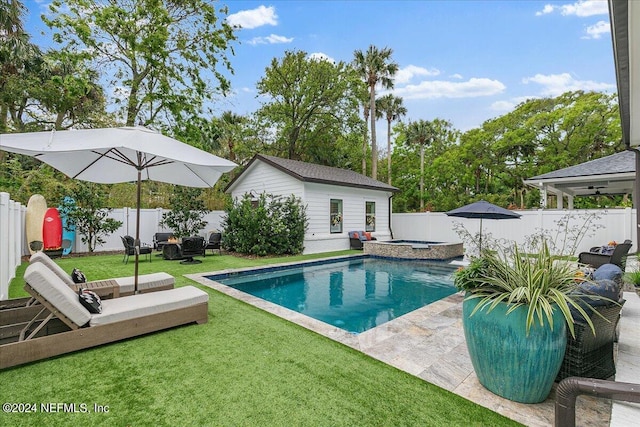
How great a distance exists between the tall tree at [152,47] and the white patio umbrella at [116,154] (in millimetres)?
11003

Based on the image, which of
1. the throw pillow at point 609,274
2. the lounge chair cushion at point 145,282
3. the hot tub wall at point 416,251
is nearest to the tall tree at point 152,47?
the hot tub wall at point 416,251

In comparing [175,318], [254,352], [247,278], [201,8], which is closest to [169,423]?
[254,352]

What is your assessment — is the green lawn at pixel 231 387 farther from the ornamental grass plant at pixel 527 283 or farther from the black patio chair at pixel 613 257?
the black patio chair at pixel 613 257

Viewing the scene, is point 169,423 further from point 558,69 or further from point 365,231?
point 558,69

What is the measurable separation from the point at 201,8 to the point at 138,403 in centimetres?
1798

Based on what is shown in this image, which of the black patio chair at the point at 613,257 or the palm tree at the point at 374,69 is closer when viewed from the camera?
the black patio chair at the point at 613,257

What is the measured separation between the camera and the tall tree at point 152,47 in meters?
13.6

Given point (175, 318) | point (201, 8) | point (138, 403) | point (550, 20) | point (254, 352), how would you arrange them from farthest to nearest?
point (201, 8) → point (550, 20) → point (175, 318) → point (254, 352) → point (138, 403)

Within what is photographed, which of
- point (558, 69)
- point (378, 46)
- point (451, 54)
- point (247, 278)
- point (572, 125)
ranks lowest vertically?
point (247, 278)

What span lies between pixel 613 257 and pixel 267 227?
985 cm

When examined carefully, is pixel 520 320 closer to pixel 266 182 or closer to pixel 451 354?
pixel 451 354

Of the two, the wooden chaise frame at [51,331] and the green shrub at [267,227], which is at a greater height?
→ the green shrub at [267,227]

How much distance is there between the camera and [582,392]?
1820mm

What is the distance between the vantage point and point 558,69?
2056 centimetres
